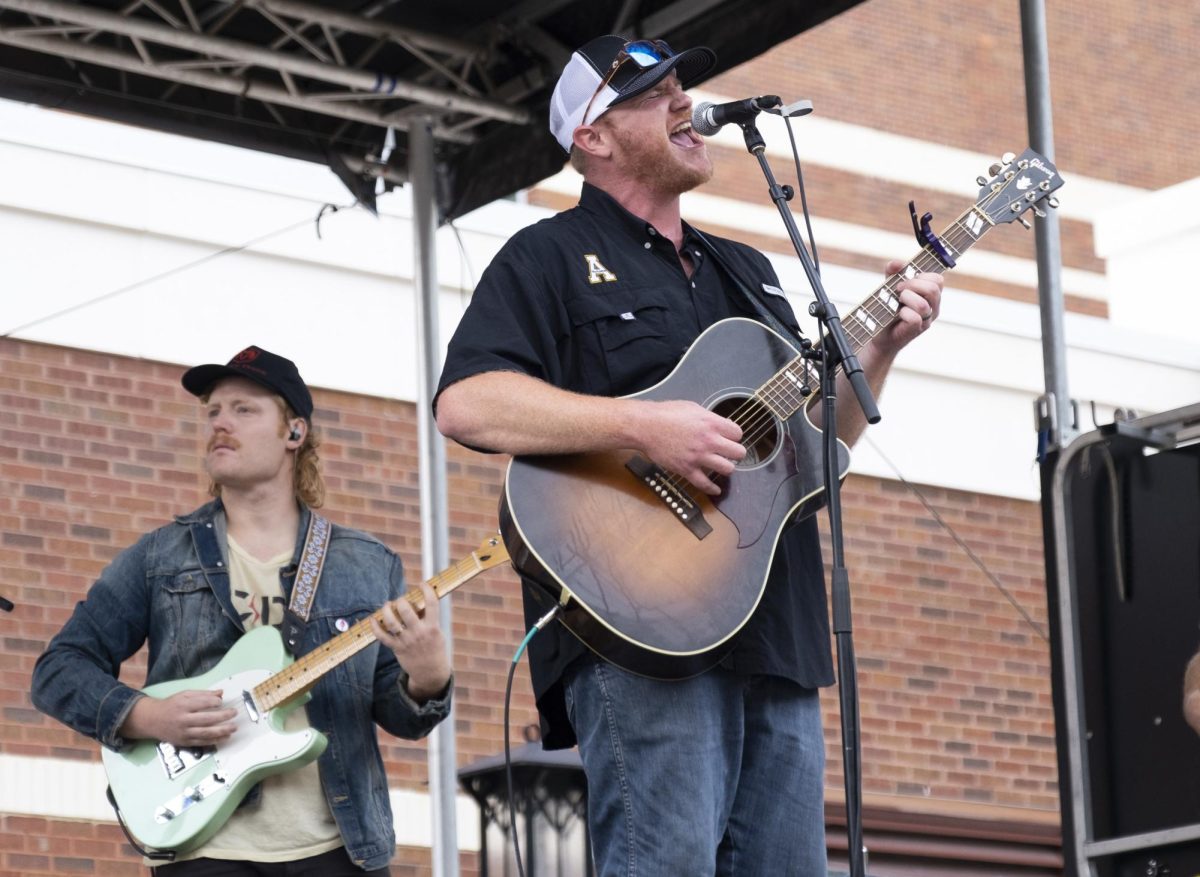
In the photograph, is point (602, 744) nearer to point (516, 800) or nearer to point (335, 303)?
point (516, 800)

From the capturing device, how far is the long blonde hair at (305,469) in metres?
4.47

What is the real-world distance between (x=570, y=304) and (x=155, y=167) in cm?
648

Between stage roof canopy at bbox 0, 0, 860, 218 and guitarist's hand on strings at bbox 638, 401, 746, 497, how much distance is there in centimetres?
260

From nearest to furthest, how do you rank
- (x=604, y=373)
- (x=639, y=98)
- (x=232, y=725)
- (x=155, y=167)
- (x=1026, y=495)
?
1. (x=604, y=373)
2. (x=639, y=98)
3. (x=232, y=725)
4. (x=155, y=167)
5. (x=1026, y=495)

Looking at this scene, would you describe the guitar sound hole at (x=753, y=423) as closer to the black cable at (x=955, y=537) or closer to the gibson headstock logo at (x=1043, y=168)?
the gibson headstock logo at (x=1043, y=168)

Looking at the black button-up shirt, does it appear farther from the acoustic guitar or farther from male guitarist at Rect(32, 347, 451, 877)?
male guitarist at Rect(32, 347, 451, 877)

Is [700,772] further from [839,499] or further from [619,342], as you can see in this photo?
[619,342]

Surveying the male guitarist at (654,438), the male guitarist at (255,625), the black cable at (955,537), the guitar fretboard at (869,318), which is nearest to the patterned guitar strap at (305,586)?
the male guitarist at (255,625)

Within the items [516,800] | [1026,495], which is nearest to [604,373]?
[516,800]

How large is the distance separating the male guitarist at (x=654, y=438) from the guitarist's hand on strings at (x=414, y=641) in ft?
2.53

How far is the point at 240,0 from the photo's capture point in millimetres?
5441

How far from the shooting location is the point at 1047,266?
5.19 meters

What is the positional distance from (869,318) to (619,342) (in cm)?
48

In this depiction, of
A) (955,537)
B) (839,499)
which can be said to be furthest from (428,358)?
(955,537)
